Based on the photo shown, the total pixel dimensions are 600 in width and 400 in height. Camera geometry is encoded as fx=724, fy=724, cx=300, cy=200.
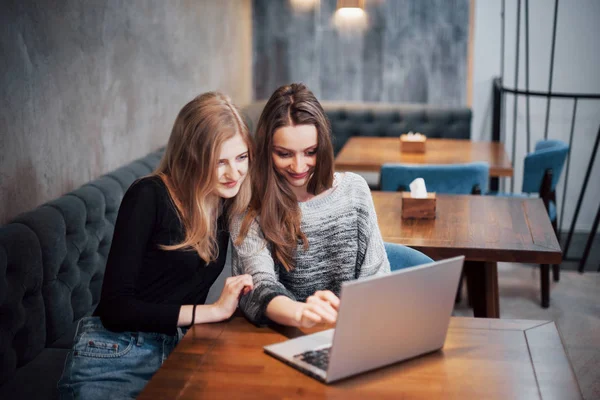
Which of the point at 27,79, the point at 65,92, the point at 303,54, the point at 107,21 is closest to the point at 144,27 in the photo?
the point at 107,21

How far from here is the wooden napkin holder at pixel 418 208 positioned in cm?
270

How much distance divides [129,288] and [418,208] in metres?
1.37

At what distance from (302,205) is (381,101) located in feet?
15.1

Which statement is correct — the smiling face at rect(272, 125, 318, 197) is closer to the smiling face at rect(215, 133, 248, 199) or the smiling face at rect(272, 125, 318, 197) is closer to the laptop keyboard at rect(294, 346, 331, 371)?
the smiling face at rect(215, 133, 248, 199)

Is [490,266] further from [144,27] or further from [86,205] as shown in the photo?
[144,27]

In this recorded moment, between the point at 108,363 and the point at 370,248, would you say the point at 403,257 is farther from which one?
the point at 108,363

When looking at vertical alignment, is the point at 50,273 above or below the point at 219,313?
below

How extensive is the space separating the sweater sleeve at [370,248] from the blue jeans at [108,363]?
55 cm

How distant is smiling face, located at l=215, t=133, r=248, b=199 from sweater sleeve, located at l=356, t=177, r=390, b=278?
0.37 metres

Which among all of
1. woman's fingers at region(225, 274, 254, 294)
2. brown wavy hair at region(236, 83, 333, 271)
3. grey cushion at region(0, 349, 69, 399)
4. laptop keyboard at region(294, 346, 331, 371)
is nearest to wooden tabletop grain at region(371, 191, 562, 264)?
brown wavy hair at region(236, 83, 333, 271)

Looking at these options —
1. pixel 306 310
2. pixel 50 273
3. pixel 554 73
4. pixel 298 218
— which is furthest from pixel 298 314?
pixel 554 73

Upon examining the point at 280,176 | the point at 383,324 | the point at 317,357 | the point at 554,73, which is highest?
the point at 554,73

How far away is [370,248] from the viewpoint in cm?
189

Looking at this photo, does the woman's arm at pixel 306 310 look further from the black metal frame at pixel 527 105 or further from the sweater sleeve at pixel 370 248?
the black metal frame at pixel 527 105
